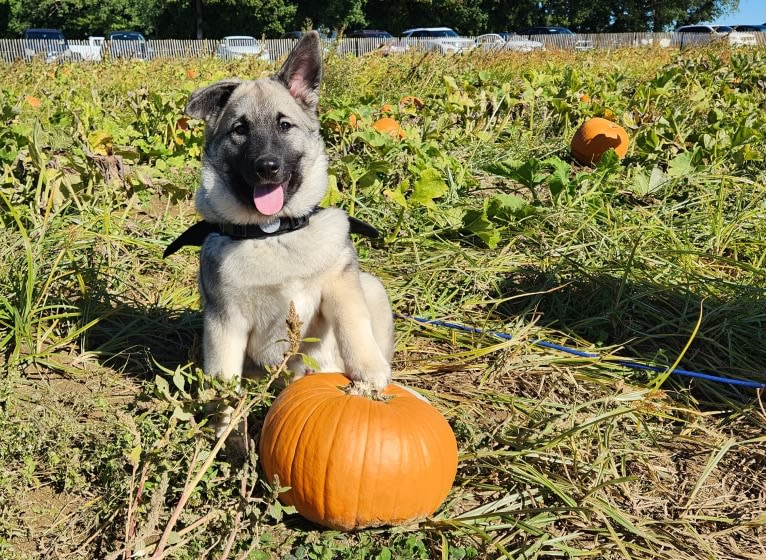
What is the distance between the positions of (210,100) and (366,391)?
159 centimetres

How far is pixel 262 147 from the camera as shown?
295 centimetres

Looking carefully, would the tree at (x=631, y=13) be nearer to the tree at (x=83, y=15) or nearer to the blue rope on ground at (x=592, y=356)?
the tree at (x=83, y=15)

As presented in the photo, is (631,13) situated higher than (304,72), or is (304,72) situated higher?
(631,13)

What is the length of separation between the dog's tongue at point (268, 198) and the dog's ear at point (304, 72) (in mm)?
566

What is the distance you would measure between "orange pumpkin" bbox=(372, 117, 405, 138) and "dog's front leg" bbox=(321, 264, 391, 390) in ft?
12.5

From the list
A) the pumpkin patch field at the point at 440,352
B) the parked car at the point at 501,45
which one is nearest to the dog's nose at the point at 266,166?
the pumpkin patch field at the point at 440,352

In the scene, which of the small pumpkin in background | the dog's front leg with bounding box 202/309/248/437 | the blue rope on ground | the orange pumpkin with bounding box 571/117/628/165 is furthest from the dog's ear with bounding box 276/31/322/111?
the small pumpkin in background

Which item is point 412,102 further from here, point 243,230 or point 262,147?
point 243,230

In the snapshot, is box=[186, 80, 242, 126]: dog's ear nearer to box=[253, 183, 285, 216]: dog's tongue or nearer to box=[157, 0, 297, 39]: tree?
box=[253, 183, 285, 216]: dog's tongue

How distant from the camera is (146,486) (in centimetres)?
238

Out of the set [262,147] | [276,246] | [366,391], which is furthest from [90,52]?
[366,391]

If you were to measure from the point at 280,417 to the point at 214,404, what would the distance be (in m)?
0.32

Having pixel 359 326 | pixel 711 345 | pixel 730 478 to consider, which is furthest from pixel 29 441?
pixel 711 345

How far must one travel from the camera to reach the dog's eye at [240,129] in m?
3.08
